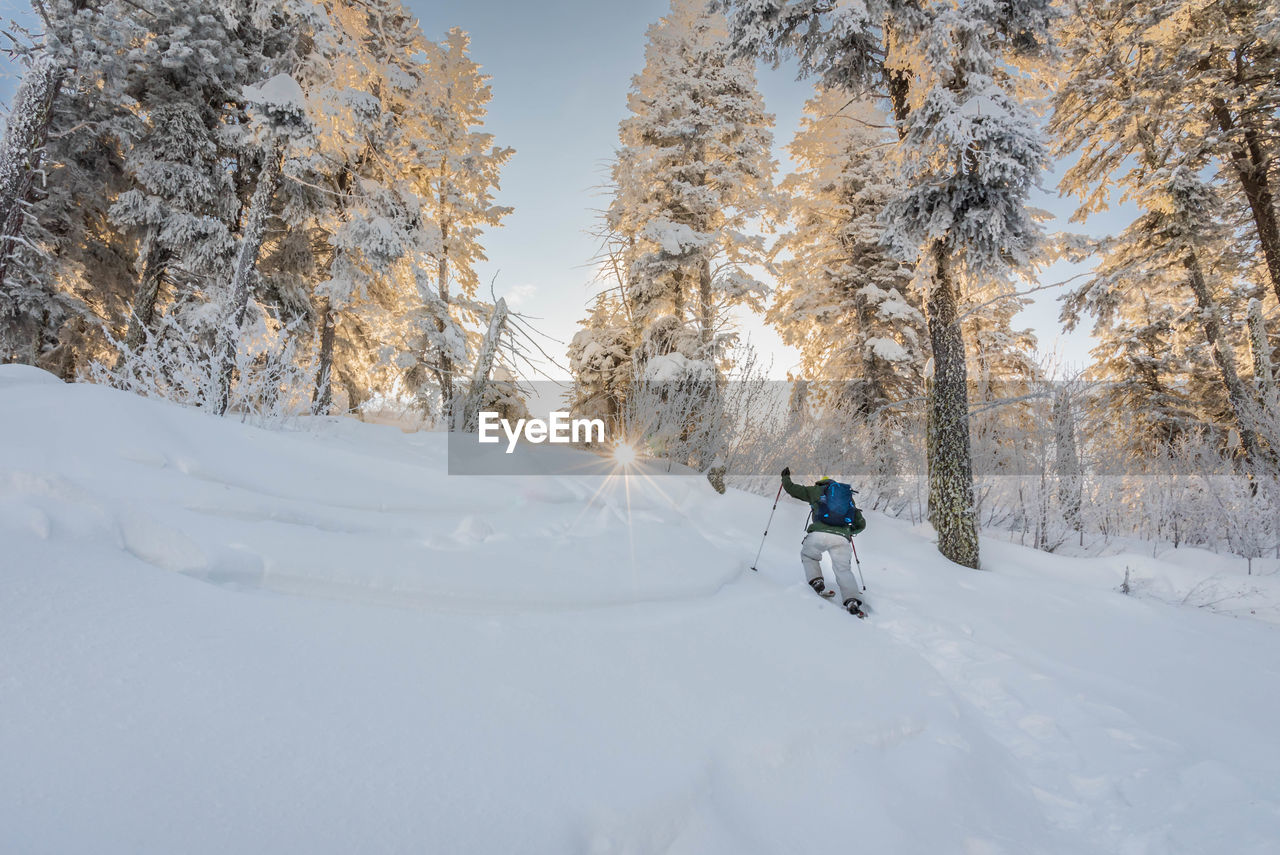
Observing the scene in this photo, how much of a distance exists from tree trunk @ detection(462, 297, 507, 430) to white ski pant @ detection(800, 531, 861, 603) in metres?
6.33

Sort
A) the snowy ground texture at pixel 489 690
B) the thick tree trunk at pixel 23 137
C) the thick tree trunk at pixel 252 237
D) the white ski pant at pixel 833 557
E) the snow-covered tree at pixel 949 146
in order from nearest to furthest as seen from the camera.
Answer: the snowy ground texture at pixel 489 690 → the white ski pant at pixel 833 557 → the snow-covered tree at pixel 949 146 → the thick tree trunk at pixel 23 137 → the thick tree trunk at pixel 252 237

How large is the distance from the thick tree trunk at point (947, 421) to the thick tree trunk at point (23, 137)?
14.1 metres

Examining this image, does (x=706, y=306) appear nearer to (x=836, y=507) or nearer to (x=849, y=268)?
(x=849, y=268)

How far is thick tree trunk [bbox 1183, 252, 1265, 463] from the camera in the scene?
340 inches

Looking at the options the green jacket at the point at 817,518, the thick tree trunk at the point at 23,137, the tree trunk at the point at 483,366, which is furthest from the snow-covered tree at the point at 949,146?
the thick tree trunk at the point at 23,137

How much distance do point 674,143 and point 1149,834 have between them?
1316 cm

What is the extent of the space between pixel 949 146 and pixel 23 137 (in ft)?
46.3

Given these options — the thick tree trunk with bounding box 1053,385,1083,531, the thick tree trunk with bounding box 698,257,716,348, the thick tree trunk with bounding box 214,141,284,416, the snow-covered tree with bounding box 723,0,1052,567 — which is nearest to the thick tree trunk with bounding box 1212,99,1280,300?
the thick tree trunk with bounding box 1053,385,1083,531

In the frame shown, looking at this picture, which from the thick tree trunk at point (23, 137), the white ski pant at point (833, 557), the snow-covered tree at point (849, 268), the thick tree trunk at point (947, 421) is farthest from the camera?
the snow-covered tree at point (849, 268)

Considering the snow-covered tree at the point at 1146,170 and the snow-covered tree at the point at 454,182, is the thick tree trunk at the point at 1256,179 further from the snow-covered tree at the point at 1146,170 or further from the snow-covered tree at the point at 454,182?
the snow-covered tree at the point at 454,182

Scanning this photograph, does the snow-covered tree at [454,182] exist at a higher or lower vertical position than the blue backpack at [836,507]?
higher

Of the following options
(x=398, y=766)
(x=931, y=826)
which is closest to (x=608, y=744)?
(x=398, y=766)

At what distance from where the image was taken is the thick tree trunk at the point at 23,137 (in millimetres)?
7855

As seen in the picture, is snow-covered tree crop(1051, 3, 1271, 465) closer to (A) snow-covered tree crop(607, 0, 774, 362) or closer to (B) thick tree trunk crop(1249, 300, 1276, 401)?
(B) thick tree trunk crop(1249, 300, 1276, 401)
